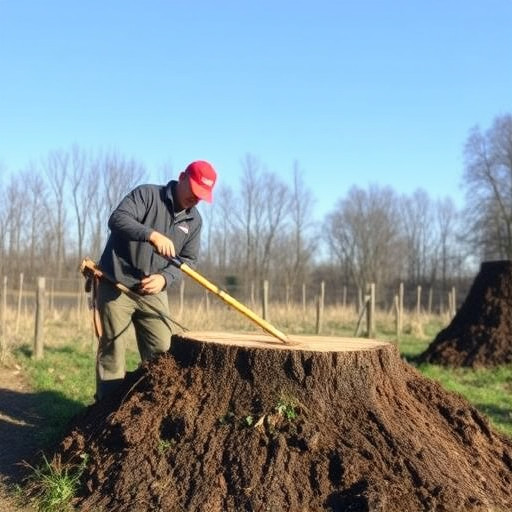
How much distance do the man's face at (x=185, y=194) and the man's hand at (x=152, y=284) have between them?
1.82 feet

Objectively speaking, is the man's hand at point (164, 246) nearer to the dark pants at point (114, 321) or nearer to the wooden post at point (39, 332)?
the dark pants at point (114, 321)

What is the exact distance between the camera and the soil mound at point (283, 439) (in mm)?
3266

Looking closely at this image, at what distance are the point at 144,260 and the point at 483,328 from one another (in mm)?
7771

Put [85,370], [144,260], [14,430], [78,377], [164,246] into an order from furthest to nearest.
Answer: [85,370] → [78,377] → [14,430] → [144,260] → [164,246]

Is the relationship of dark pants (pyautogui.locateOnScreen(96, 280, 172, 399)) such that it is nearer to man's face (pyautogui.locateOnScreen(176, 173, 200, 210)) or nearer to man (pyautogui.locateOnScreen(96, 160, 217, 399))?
man (pyautogui.locateOnScreen(96, 160, 217, 399))

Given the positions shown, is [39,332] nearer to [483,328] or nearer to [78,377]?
[78,377]

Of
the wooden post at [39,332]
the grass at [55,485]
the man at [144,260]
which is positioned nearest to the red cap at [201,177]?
the man at [144,260]

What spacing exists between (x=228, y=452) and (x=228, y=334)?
1.29 m

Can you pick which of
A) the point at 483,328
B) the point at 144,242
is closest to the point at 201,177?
the point at 144,242

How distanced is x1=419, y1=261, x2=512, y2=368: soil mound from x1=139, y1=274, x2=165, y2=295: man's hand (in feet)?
23.3

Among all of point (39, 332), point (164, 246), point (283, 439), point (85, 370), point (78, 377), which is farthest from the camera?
point (39, 332)

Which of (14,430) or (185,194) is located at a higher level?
(185,194)

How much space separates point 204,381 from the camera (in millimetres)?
3879

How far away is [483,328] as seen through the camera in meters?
10.9
